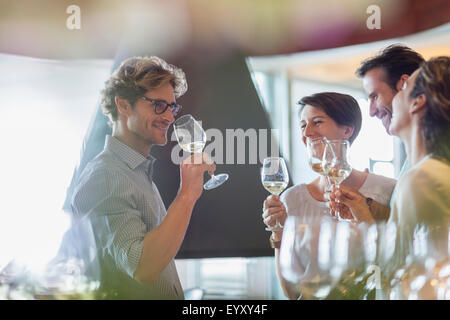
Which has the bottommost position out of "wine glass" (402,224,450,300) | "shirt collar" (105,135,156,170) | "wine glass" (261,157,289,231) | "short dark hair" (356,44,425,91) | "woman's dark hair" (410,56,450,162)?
"wine glass" (402,224,450,300)

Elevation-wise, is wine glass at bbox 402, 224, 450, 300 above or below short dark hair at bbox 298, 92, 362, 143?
below

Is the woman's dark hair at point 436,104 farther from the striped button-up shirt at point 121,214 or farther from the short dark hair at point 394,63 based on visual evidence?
the striped button-up shirt at point 121,214

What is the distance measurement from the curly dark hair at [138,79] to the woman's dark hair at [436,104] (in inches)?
30.4

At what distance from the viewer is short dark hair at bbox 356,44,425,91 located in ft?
5.53

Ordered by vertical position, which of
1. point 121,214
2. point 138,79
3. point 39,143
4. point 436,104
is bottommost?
point 121,214

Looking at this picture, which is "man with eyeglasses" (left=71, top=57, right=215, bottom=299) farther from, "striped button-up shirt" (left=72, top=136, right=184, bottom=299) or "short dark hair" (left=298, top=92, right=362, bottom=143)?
"short dark hair" (left=298, top=92, right=362, bottom=143)

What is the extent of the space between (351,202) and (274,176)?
10.3 inches

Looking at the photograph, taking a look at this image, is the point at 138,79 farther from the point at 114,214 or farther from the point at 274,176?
the point at 274,176

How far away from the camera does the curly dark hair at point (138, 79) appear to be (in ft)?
5.64

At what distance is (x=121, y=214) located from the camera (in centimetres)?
165

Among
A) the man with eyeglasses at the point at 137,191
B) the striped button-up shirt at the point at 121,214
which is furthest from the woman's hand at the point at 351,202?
the striped button-up shirt at the point at 121,214

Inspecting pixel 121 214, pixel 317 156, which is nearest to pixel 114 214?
pixel 121 214

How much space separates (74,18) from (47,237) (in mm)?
744

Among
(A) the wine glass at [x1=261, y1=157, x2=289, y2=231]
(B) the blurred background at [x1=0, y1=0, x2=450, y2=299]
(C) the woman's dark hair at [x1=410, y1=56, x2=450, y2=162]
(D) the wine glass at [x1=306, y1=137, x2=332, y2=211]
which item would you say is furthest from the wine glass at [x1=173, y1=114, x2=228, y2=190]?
(C) the woman's dark hair at [x1=410, y1=56, x2=450, y2=162]
